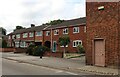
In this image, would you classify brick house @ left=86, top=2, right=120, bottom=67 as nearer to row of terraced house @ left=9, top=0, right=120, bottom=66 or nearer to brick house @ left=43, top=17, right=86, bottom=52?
row of terraced house @ left=9, top=0, right=120, bottom=66

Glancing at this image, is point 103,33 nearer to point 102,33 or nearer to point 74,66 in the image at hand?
point 102,33

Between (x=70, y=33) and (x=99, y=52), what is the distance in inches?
1150

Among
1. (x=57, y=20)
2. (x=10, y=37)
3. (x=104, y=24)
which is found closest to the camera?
(x=104, y=24)

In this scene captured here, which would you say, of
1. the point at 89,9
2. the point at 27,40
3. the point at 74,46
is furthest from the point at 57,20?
the point at 89,9

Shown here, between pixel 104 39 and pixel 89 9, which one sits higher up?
pixel 89 9

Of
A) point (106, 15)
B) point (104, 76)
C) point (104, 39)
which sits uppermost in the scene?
point (106, 15)

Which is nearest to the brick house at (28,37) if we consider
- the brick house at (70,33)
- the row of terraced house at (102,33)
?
the brick house at (70,33)

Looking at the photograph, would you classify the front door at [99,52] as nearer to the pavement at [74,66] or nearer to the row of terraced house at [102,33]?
the row of terraced house at [102,33]

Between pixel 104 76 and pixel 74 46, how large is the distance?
1308 inches

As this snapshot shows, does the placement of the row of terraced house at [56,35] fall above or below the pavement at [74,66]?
above

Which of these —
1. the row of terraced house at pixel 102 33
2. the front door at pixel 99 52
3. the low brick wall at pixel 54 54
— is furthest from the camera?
the low brick wall at pixel 54 54

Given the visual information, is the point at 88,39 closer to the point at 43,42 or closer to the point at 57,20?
the point at 43,42

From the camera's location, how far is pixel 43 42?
57719mm

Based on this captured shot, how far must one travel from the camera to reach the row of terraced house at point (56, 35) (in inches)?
1841
